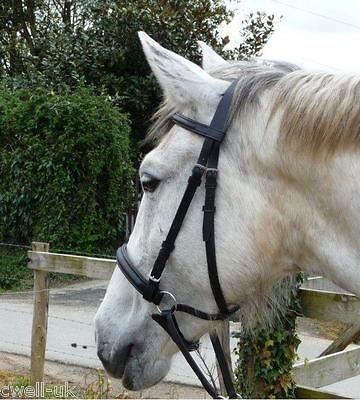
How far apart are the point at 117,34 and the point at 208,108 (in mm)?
12415

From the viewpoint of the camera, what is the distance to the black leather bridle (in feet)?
5.90

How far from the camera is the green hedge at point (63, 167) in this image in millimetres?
11383

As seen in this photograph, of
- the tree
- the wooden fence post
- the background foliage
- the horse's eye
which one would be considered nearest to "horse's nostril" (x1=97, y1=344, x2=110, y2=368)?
the horse's eye

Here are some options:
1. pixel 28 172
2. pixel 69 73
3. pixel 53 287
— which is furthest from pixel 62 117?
pixel 53 287

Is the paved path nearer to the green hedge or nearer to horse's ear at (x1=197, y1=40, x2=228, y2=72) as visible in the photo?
the green hedge

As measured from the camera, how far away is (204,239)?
5.91ft

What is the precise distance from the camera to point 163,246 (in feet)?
6.11

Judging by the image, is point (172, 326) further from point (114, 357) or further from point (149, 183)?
point (149, 183)

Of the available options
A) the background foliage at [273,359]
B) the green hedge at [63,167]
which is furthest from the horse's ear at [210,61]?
the green hedge at [63,167]

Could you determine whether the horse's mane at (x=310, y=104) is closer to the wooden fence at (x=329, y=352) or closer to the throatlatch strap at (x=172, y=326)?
the throatlatch strap at (x=172, y=326)

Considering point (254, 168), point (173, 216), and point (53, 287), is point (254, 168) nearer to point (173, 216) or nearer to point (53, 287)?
point (173, 216)

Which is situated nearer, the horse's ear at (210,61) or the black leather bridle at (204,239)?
the black leather bridle at (204,239)

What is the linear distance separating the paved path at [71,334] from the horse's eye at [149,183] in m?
3.33

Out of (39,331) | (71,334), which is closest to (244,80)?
(39,331)
